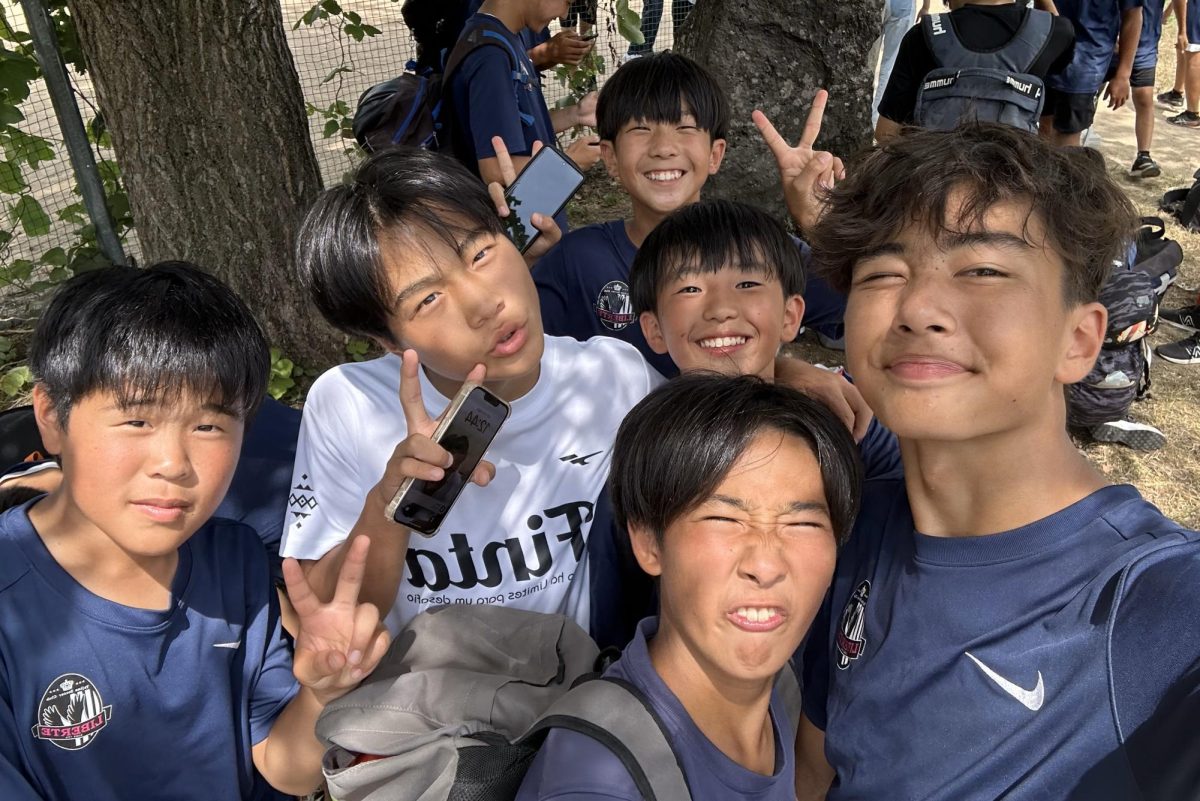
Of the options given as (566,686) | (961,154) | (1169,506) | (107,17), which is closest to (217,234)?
(107,17)

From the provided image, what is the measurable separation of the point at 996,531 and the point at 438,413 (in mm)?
1064

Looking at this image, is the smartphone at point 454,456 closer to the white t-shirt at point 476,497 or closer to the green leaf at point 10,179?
the white t-shirt at point 476,497

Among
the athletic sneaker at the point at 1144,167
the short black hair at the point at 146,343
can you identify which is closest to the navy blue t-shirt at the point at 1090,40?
the athletic sneaker at the point at 1144,167

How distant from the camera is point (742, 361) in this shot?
1959mm

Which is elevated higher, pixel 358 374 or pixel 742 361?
pixel 358 374

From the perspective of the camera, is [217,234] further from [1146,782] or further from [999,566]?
[1146,782]

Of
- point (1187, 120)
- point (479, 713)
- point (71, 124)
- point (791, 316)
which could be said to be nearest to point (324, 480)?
point (479, 713)

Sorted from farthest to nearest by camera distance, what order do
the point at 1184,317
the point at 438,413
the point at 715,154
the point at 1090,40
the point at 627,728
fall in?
the point at 1090,40 → the point at 1184,317 → the point at 715,154 → the point at 438,413 → the point at 627,728

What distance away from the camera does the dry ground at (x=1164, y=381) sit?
353 centimetres

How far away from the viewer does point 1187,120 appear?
7703 millimetres

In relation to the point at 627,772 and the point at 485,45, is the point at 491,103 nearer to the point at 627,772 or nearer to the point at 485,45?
the point at 485,45

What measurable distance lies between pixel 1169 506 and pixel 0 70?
472cm

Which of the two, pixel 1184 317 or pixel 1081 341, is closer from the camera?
pixel 1081 341

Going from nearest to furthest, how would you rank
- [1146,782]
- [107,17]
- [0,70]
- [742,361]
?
1. [1146,782]
2. [742,361]
3. [107,17]
4. [0,70]
